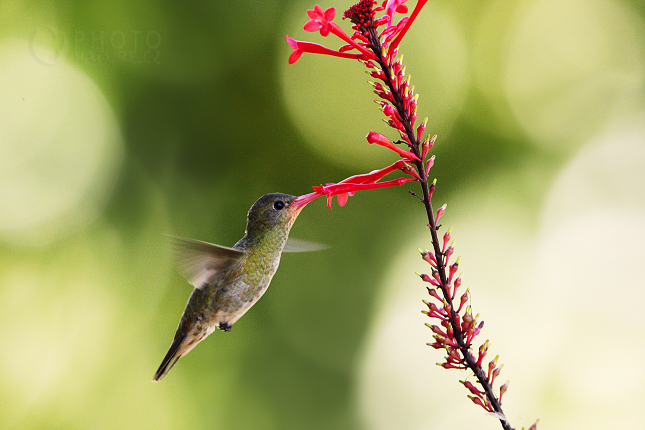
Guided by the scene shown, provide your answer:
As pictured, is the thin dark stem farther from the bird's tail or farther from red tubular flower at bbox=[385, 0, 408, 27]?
the bird's tail

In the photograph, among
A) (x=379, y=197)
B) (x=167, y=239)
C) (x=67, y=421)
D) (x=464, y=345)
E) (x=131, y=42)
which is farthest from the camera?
(x=379, y=197)

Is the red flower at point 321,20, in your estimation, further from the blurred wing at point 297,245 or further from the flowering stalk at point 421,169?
the blurred wing at point 297,245

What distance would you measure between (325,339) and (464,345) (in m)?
5.98

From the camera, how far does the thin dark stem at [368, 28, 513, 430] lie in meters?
1.41

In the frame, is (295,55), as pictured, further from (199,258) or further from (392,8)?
(199,258)

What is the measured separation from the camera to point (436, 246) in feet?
4.73

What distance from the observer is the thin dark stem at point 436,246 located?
141 centimetres

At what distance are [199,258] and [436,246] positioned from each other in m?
1.73

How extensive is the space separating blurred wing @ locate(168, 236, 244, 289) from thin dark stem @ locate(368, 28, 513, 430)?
1385mm

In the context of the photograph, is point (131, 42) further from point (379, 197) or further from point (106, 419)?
point (106, 419)

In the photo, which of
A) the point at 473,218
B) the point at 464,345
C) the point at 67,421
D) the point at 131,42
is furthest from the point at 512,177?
the point at 67,421

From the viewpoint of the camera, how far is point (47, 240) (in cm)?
694

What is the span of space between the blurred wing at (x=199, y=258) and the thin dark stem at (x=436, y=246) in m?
1.39

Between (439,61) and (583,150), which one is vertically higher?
(439,61)
